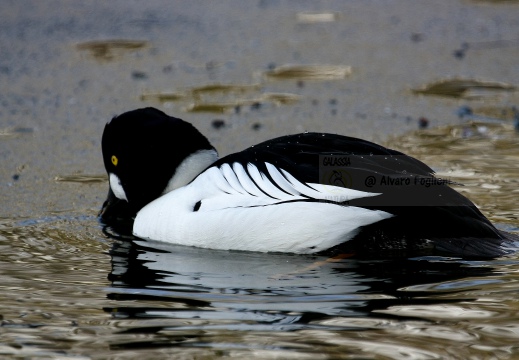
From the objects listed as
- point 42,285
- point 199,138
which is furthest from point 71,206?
point 42,285

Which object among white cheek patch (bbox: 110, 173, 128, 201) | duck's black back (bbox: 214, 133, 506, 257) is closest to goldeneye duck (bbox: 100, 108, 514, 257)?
duck's black back (bbox: 214, 133, 506, 257)

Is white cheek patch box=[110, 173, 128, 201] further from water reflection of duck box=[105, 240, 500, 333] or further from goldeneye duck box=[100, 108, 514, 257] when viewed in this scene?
water reflection of duck box=[105, 240, 500, 333]

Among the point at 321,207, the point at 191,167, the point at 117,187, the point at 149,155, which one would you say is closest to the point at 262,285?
the point at 321,207

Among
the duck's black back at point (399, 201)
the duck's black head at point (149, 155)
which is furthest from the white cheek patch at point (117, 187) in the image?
the duck's black back at point (399, 201)

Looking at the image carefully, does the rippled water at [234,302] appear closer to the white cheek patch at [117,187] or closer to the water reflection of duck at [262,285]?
the water reflection of duck at [262,285]

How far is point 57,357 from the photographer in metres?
3.88

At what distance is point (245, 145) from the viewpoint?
7945 mm

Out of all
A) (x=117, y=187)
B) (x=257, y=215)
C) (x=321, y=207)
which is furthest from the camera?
(x=117, y=187)

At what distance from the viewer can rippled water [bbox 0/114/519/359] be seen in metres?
3.94

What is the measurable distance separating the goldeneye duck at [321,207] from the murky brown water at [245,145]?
121 mm

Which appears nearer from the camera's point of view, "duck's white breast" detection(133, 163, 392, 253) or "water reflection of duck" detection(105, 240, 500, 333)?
"water reflection of duck" detection(105, 240, 500, 333)

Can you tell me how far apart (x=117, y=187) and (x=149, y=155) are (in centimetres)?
38

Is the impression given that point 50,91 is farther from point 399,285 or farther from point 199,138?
point 399,285

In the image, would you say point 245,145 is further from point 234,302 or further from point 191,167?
point 234,302
